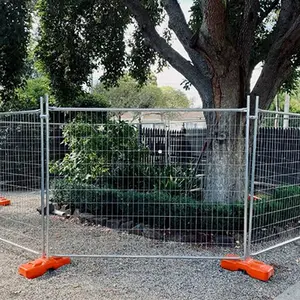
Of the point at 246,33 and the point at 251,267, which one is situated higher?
the point at 246,33

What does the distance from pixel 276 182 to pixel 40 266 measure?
3.67 meters

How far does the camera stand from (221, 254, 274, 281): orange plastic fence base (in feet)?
12.8

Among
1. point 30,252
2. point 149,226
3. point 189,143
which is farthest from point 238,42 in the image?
point 30,252

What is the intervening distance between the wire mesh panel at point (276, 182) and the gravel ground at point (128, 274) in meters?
0.38

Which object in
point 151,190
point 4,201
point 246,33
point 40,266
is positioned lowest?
point 40,266

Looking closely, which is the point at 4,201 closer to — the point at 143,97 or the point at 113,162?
the point at 113,162

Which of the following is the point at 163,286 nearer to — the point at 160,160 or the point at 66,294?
the point at 66,294

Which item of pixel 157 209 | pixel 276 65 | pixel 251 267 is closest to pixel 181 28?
pixel 276 65

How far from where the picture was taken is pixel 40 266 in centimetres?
396

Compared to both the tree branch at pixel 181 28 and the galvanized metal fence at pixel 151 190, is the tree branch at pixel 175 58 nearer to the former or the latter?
the tree branch at pixel 181 28

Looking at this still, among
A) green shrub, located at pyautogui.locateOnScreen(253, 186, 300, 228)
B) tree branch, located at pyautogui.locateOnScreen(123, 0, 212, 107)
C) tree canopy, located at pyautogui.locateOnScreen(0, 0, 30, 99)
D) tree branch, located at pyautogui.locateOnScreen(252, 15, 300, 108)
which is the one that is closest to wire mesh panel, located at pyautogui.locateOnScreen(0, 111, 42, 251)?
tree canopy, located at pyautogui.locateOnScreen(0, 0, 30, 99)

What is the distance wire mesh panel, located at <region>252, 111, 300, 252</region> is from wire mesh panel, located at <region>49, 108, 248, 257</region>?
0.34 meters

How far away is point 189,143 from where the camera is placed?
752 cm

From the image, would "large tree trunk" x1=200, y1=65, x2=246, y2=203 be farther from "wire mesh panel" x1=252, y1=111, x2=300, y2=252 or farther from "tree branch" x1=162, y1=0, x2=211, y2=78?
"tree branch" x1=162, y1=0, x2=211, y2=78
